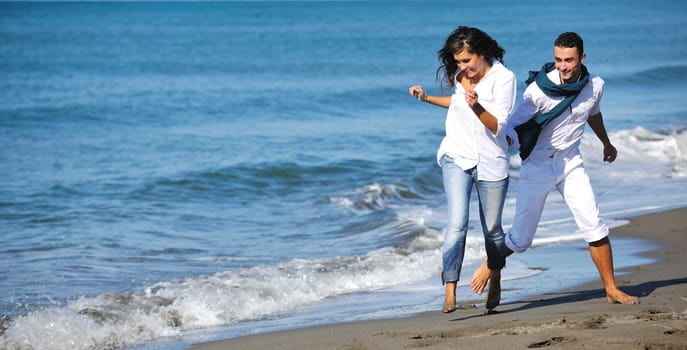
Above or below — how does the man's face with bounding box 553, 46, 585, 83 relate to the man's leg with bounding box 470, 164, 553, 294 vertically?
above

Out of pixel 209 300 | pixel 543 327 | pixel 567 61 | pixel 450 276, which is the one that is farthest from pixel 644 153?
pixel 543 327

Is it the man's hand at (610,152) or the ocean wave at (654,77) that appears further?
the ocean wave at (654,77)

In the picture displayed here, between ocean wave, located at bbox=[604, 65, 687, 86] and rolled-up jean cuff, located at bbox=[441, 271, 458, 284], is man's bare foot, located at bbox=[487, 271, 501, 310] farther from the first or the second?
ocean wave, located at bbox=[604, 65, 687, 86]

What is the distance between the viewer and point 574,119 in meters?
5.45

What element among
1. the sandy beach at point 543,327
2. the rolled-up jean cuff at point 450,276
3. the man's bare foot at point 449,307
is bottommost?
the sandy beach at point 543,327

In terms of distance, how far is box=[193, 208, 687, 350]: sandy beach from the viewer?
4.55 meters

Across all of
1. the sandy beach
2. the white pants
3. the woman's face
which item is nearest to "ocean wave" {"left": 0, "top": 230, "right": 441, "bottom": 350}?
the sandy beach

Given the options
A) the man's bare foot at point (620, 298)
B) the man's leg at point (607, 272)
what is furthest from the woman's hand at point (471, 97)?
the man's bare foot at point (620, 298)

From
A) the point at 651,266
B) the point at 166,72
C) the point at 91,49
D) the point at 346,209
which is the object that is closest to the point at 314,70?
the point at 166,72

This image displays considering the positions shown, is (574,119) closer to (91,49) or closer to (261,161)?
(261,161)

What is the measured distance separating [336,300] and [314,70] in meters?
30.2

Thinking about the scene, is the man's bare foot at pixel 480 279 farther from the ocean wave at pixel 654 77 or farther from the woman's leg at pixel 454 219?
the ocean wave at pixel 654 77

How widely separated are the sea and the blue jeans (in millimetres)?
960

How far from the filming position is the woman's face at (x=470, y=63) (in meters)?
5.19
